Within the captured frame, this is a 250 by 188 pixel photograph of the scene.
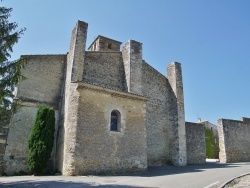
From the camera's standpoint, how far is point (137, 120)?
43.0 feet

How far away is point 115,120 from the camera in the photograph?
12648 mm

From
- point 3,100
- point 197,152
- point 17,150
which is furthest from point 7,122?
point 197,152

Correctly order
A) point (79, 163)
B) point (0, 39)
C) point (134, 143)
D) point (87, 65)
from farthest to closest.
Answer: point (87, 65) < point (134, 143) < point (79, 163) < point (0, 39)

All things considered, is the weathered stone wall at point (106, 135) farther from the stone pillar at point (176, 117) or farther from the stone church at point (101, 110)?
the stone pillar at point (176, 117)

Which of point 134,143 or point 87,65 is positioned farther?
point 87,65

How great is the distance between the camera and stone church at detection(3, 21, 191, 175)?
11367 millimetres

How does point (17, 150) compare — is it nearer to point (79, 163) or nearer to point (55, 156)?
point (55, 156)

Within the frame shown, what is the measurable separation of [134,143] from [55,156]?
4.66 meters

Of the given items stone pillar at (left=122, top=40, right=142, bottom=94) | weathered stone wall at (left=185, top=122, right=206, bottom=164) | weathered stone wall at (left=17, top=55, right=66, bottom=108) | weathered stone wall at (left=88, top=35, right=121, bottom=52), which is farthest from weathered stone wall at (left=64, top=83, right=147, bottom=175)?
weathered stone wall at (left=88, top=35, right=121, bottom=52)

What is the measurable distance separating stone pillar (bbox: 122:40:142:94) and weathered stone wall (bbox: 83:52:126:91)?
56cm

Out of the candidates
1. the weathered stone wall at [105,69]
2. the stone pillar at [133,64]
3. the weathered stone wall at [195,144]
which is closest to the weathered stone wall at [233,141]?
the weathered stone wall at [195,144]

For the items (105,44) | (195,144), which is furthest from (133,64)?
(105,44)

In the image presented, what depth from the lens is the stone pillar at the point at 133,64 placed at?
15234 mm

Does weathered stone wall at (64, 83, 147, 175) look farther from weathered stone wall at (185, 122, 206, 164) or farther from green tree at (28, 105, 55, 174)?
weathered stone wall at (185, 122, 206, 164)
